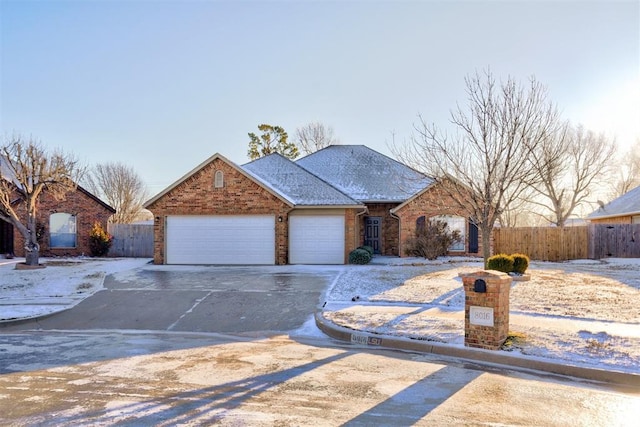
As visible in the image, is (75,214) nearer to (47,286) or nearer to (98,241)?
(98,241)

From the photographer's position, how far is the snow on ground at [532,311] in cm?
748

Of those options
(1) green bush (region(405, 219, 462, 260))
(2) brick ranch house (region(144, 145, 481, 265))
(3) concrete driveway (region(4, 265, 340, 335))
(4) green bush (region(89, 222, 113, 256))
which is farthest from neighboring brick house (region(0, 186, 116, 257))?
(1) green bush (region(405, 219, 462, 260))

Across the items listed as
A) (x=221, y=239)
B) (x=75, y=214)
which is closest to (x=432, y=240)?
(x=221, y=239)

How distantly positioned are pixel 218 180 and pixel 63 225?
410 inches

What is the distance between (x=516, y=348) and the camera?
7.43 metres

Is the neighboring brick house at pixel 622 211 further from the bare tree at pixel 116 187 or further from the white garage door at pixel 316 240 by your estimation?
the bare tree at pixel 116 187

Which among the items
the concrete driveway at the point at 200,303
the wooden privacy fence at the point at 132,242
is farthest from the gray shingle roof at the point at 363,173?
the wooden privacy fence at the point at 132,242

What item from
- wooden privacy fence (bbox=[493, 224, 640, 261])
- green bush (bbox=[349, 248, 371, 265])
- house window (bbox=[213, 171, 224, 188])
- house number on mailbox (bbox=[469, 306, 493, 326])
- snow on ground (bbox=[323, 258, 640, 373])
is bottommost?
snow on ground (bbox=[323, 258, 640, 373])

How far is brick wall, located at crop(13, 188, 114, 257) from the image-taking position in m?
25.0

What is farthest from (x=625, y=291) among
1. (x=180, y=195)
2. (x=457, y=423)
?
(x=180, y=195)

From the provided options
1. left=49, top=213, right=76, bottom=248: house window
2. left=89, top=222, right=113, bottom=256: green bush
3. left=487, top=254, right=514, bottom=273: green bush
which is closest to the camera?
left=487, top=254, right=514, bottom=273: green bush

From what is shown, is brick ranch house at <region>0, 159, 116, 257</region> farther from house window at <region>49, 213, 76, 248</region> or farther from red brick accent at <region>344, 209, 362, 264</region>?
red brick accent at <region>344, 209, 362, 264</region>

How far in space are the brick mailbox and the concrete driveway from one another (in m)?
3.96

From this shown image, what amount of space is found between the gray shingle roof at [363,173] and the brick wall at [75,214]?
459 inches
